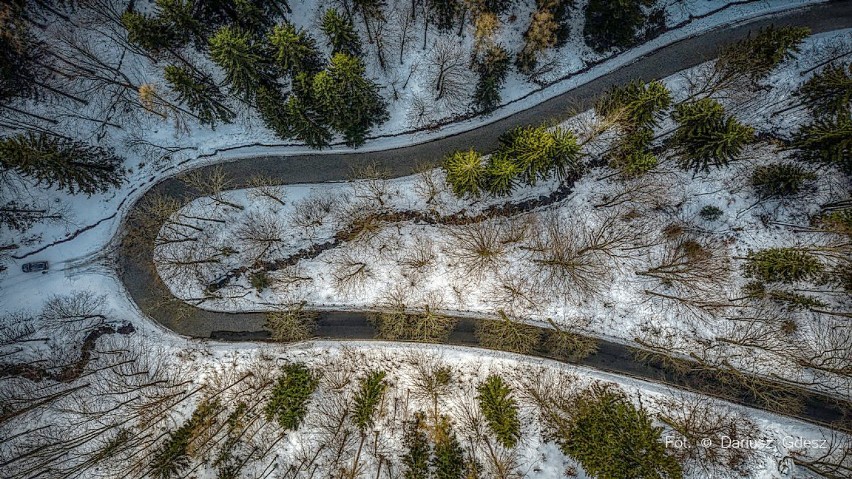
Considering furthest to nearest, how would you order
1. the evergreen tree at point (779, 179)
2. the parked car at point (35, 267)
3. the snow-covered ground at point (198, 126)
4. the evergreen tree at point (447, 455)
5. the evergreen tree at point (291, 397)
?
the snow-covered ground at point (198, 126) < the parked car at point (35, 267) < the evergreen tree at point (779, 179) < the evergreen tree at point (447, 455) < the evergreen tree at point (291, 397)

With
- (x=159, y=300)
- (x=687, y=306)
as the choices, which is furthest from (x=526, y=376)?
(x=159, y=300)

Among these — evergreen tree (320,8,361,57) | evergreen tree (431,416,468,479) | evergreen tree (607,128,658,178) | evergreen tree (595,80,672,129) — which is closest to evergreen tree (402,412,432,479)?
evergreen tree (431,416,468,479)

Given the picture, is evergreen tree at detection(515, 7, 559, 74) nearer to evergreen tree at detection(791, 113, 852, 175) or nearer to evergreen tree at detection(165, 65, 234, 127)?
evergreen tree at detection(791, 113, 852, 175)

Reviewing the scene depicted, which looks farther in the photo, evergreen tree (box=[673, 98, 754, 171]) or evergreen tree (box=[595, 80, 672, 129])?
evergreen tree (box=[595, 80, 672, 129])

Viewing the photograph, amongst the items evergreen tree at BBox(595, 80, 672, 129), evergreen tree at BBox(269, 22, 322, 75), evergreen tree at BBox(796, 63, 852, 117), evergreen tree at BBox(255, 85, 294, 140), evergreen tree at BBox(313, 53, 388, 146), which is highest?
evergreen tree at BBox(796, 63, 852, 117)

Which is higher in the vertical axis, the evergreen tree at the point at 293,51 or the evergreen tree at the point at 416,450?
the evergreen tree at the point at 293,51

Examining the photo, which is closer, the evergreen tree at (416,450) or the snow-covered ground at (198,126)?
the evergreen tree at (416,450)

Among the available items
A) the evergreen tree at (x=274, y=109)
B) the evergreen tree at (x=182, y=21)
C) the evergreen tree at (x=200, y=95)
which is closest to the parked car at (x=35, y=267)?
the evergreen tree at (x=200, y=95)

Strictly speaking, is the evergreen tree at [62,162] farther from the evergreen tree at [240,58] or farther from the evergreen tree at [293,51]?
the evergreen tree at [293,51]
